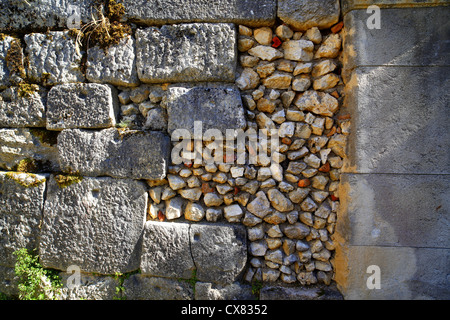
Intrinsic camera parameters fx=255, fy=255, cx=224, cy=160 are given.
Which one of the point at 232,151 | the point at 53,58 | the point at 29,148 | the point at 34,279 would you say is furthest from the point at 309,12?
the point at 34,279

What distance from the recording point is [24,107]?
2.20 meters

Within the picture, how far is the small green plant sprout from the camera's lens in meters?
2.07

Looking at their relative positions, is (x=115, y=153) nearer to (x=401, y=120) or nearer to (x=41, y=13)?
(x=41, y=13)

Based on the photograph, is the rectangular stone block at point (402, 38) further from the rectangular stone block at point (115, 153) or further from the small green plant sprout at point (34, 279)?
the small green plant sprout at point (34, 279)

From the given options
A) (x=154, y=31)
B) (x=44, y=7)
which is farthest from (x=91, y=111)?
(x=44, y=7)

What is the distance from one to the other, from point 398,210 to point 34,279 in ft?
9.40

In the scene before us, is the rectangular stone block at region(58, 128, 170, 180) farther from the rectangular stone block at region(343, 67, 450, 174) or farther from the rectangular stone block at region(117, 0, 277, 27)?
the rectangular stone block at region(343, 67, 450, 174)

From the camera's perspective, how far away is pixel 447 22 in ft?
5.92

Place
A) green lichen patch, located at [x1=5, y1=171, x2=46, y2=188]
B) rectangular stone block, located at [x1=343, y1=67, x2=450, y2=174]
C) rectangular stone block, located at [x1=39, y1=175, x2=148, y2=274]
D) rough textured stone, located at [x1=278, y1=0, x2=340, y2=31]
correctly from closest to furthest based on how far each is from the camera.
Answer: rectangular stone block, located at [x1=343, y1=67, x2=450, y2=174]
rough textured stone, located at [x1=278, y1=0, x2=340, y2=31]
rectangular stone block, located at [x1=39, y1=175, x2=148, y2=274]
green lichen patch, located at [x1=5, y1=171, x2=46, y2=188]

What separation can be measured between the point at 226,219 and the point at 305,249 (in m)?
0.65

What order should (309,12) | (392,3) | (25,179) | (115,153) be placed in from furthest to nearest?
(25,179), (115,153), (309,12), (392,3)

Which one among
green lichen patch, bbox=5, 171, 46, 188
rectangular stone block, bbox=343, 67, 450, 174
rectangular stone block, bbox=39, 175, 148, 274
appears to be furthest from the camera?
green lichen patch, bbox=5, 171, 46, 188

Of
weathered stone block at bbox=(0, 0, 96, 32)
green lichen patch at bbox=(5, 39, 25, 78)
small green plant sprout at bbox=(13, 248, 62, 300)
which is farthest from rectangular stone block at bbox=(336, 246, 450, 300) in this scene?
green lichen patch at bbox=(5, 39, 25, 78)

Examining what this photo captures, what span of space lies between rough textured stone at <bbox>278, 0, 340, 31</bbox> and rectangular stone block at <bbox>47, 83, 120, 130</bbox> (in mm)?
1527
